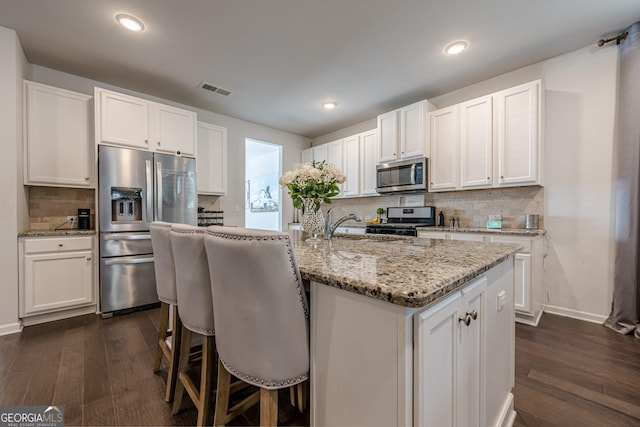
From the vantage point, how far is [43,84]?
275cm

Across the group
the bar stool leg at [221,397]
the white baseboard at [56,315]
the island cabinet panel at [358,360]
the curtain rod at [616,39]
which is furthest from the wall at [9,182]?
the curtain rod at [616,39]

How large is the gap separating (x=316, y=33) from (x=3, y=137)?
2.94 metres

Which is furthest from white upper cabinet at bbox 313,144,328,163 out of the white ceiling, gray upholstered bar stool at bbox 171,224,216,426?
gray upholstered bar stool at bbox 171,224,216,426

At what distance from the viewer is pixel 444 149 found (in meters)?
3.39

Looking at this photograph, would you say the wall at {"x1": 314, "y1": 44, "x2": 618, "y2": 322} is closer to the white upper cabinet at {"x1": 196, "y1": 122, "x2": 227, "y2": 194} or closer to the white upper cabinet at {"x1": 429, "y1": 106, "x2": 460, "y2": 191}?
the white upper cabinet at {"x1": 429, "y1": 106, "x2": 460, "y2": 191}

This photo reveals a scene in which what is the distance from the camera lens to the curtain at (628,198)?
2262 mm

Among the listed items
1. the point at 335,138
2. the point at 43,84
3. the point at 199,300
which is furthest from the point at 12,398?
the point at 335,138

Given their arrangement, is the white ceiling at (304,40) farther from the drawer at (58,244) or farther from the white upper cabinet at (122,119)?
the drawer at (58,244)

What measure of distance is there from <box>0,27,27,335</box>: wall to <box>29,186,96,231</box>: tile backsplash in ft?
1.87

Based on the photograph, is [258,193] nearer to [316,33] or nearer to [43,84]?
[43,84]

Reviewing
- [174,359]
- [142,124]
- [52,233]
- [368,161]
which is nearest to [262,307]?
[174,359]

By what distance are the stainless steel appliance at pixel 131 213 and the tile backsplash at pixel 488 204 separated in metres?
3.24

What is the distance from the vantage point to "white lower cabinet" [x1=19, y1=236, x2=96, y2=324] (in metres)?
2.47

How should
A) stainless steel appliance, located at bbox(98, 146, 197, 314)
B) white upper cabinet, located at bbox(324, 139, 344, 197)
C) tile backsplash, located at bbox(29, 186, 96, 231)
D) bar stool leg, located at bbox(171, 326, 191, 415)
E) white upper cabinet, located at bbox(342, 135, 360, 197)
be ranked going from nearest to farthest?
1. bar stool leg, located at bbox(171, 326, 191, 415)
2. stainless steel appliance, located at bbox(98, 146, 197, 314)
3. tile backsplash, located at bbox(29, 186, 96, 231)
4. white upper cabinet, located at bbox(342, 135, 360, 197)
5. white upper cabinet, located at bbox(324, 139, 344, 197)
